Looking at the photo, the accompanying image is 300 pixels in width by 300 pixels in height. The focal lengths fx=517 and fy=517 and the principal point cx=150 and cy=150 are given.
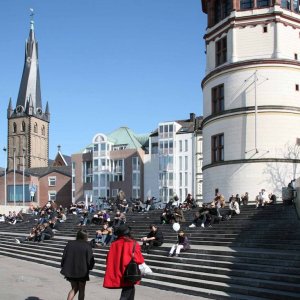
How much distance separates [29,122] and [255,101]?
111 m

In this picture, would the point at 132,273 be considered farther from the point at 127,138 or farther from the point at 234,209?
the point at 127,138

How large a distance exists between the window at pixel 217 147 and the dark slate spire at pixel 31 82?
104m

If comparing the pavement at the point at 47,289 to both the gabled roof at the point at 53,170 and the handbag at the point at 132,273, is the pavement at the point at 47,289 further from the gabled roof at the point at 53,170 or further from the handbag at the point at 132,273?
the gabled roof at the point at 53,170

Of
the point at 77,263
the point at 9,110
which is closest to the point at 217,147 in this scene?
the point at 77,263

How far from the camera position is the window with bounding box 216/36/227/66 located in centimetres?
3723

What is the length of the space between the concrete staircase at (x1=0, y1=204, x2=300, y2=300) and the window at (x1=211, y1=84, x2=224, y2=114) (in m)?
10.2

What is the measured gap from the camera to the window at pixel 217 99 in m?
36.7

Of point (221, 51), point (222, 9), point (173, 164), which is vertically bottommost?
point (173, 164)

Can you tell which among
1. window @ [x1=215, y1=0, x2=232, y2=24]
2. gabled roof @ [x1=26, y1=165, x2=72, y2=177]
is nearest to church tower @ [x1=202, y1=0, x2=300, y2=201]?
window @ [x1=215, y1=0, x2=232, y2=24]

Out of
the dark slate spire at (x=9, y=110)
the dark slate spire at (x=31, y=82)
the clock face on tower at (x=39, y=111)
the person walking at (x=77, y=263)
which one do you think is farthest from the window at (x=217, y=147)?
the dark slate spire at (x=9, y=110)

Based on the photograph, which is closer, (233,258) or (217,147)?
(233,258)

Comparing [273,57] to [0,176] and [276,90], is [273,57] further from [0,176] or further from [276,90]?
[0,176]

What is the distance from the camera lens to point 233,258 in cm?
1727

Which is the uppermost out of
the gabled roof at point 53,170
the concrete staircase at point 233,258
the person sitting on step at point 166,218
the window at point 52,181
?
the gabled roof at point 53,170
